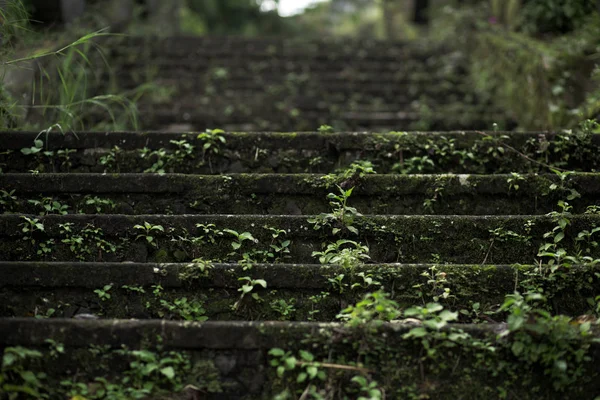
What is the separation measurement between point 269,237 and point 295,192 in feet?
1.25

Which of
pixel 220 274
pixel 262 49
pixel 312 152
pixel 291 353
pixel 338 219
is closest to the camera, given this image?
pixel 291 353

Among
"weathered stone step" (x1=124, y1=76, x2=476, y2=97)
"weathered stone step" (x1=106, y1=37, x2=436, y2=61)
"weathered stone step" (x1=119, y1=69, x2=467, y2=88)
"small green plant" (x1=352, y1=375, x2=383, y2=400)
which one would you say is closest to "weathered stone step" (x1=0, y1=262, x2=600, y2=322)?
"small green plant" (x1=352, y1=375, x2=383, y2=400)

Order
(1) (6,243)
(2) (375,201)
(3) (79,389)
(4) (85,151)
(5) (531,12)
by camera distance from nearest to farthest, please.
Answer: (3) (79,389) → (1) (6,243) → (2) (375,201) → (4) (85,151) → (5) (531,12)

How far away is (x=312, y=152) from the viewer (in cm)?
366

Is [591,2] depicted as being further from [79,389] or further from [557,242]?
[79,389]

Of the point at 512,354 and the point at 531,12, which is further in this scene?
the point at 531,12

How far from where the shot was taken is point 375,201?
10.7ft

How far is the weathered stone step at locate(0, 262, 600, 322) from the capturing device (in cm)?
263

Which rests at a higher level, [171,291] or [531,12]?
[531,12]

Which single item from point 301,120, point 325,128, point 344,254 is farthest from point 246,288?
point 301,120

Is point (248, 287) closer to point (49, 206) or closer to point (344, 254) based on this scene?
point (344, 254)

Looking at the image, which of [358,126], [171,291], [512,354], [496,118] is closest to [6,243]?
[171,291]

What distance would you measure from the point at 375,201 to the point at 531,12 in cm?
429

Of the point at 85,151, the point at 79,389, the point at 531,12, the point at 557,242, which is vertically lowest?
the point at 79,389
